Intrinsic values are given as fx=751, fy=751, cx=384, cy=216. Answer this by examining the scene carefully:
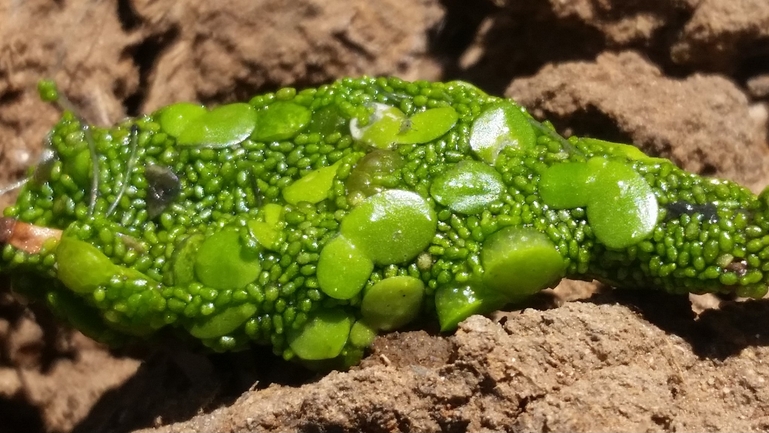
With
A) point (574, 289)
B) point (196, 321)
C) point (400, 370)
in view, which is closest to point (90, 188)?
point (196, 321)

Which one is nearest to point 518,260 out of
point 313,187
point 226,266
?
point 313,187

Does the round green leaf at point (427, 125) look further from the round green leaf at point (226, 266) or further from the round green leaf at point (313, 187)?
the round green leaf at point (226, 266)

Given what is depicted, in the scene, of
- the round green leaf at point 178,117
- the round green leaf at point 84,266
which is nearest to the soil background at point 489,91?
the round green leaf at point 84,266

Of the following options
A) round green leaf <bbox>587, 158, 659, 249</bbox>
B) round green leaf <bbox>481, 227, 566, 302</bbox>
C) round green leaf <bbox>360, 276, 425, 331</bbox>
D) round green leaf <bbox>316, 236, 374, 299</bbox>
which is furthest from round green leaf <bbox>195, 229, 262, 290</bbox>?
round green leaf <bbox>587, 158, 659, 249</bbox>

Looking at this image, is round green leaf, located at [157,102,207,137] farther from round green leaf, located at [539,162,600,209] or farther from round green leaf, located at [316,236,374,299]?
round green leaf, located at [539,162,600,209]

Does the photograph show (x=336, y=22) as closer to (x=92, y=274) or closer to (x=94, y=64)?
(x=94, y=64)

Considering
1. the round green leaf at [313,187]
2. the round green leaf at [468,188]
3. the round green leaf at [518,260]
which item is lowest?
the round green leaf at [518,260]

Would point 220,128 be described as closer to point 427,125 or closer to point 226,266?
point 226,266
